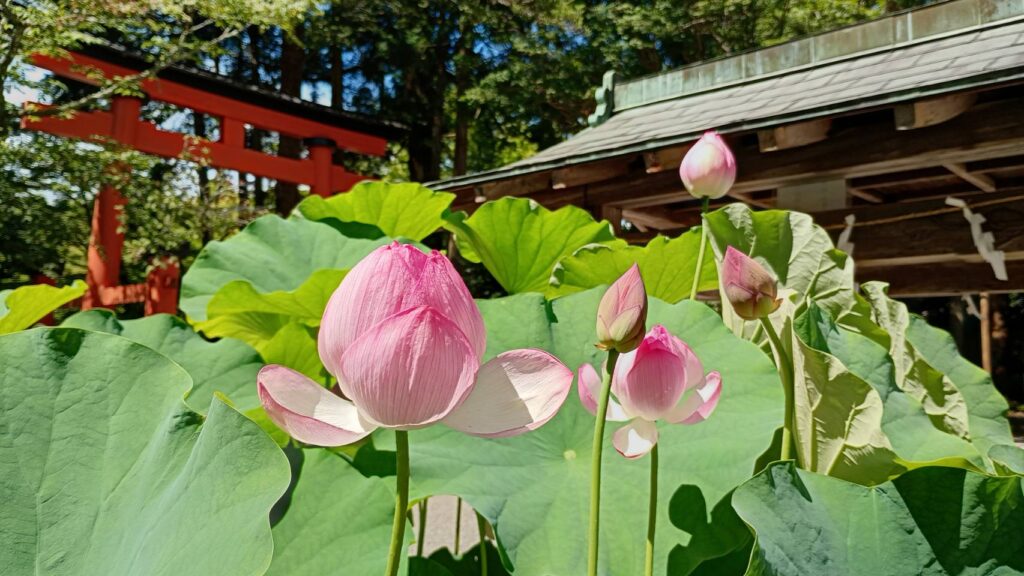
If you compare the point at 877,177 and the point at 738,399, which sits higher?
the point at 877,177

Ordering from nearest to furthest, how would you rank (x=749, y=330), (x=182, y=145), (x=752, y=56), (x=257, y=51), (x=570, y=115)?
(x=749, y=330), (x=752, y=56), (x=182, y=145), (x=570, y=115), (x=257, y=51)

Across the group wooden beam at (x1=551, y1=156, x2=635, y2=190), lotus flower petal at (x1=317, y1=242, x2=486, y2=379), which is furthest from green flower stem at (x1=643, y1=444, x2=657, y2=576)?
wooden beam at (x1=551, y1=156, x2=635, y2=190)

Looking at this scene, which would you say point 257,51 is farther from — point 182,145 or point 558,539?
point 558,539

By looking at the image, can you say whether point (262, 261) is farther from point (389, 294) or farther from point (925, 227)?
point (925, 227)

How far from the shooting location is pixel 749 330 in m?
0.58

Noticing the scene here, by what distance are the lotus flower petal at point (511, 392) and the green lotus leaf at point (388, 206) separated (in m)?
0.58

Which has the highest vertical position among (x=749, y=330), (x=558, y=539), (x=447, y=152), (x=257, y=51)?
(x=257, y=51)

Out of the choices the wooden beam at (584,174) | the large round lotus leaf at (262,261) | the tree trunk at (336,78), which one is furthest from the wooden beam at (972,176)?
the tree trunk at (336,78)

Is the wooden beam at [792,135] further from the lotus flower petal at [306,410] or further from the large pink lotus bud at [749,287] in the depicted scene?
the lotus flower petal at [306,410]

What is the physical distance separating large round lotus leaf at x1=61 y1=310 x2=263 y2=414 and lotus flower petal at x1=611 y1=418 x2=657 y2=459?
29 cm

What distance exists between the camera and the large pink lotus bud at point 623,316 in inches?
11.5

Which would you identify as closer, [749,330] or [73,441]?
[73,441]

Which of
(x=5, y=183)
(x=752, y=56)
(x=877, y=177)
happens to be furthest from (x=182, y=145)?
(x=877, y=177)

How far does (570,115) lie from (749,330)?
8.58 metres
